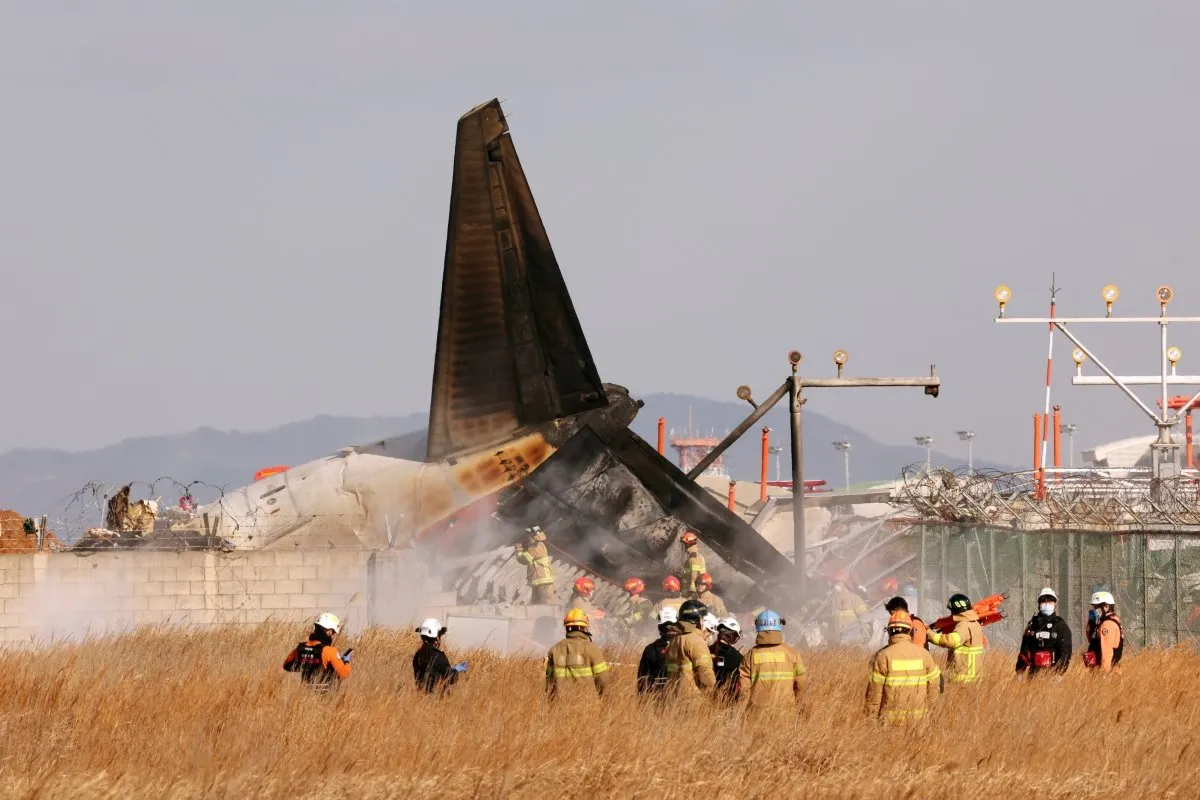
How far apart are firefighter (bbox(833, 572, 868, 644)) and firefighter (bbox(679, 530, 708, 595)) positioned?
2668 mm

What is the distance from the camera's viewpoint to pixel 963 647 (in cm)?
1897

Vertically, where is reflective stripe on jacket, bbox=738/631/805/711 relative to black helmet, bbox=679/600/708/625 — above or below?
below

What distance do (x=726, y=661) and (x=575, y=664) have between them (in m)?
1.49

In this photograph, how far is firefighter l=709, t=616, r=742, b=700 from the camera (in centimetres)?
1673

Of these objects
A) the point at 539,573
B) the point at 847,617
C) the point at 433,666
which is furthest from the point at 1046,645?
the point at 539,573

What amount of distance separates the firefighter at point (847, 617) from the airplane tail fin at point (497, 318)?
18.9 feet

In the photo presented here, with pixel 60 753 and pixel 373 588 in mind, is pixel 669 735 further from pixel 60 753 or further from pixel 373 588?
pixel 373 588

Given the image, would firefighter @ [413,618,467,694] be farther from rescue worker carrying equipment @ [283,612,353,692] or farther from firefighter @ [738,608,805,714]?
firefighter @ [738,608,805,714]

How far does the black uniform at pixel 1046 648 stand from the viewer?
20969 mm

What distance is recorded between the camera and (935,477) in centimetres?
3406

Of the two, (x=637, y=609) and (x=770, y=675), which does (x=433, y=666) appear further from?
(x=637, y=609)

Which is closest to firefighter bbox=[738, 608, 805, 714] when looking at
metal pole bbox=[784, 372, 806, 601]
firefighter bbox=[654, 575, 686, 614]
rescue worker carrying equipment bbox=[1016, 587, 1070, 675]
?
rescue worker carrying equipment bbox=[1016, 587, 1070, 675]

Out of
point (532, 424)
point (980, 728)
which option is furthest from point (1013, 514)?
point (980, 728)

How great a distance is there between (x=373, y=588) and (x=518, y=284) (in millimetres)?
6033
